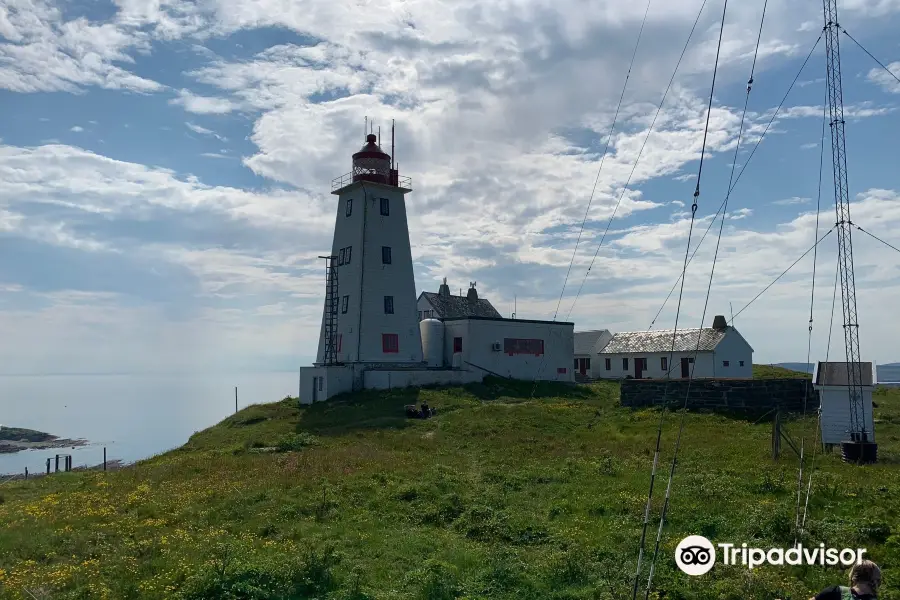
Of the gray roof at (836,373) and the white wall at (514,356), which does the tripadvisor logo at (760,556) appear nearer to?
the gray roof at (836,373)

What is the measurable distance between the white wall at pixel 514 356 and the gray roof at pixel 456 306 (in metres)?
3.78

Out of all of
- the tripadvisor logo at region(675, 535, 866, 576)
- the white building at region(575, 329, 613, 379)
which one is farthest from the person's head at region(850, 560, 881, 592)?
the white building at region(575, 329, 613, 379)

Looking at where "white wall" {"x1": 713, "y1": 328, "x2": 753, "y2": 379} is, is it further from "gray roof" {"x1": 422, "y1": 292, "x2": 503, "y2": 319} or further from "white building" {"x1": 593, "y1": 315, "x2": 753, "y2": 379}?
"gray roof" {"x1": 422, "y1": 292, "x2": 503, "y2": 319}

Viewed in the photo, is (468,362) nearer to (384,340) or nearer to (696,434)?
(384,340)

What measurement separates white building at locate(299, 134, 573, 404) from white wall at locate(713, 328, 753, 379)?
16.4 meters

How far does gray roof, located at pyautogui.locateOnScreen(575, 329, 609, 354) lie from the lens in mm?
65375

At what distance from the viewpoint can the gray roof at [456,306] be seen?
55.4 meters

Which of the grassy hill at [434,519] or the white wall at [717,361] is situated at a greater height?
the white wall at [717,361]

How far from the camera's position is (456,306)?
5738cm

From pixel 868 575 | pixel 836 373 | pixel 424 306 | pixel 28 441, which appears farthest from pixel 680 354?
pixel 28 441

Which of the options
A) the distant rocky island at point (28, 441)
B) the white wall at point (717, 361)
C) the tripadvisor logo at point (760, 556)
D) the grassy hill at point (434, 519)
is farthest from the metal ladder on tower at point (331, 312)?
the distant rocky island at point (28, 441)

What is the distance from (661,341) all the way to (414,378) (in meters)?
24.4

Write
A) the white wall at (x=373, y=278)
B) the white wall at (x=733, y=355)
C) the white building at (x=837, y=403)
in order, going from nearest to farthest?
the white building at (x=837, y=403) → the white wall at (x=373, y=278) → the white wall at (x=733, y=355)

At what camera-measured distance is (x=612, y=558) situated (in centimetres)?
1101
